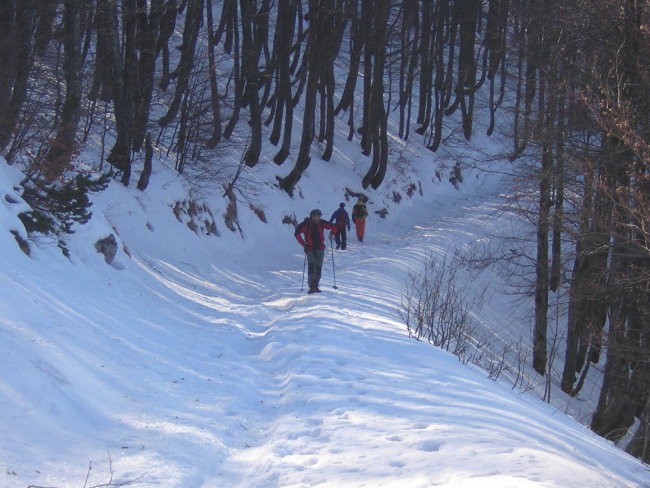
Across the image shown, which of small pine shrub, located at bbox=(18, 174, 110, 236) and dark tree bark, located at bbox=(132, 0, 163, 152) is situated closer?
small pine shrub, located at bbox=(18, 174, 110, 236)

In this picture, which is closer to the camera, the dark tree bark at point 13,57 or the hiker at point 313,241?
the dark tree bark at point 13,57

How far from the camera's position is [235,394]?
7.25 meters

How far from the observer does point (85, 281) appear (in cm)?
950

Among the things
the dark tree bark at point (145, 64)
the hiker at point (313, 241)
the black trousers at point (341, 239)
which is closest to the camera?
the hiker at point (313, 241)

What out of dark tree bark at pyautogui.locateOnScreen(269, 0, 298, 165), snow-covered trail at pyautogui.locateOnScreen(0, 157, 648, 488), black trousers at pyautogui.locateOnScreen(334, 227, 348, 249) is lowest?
snow-covered trail at pyautogui.locateOnScreen(0, 157, 648, 488)

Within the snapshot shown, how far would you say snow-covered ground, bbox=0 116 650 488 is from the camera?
5004 mm

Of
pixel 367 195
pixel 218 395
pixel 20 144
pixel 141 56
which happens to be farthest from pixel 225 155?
pixel 218 395

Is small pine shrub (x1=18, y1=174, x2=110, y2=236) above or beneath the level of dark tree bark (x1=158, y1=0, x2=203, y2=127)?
beneath

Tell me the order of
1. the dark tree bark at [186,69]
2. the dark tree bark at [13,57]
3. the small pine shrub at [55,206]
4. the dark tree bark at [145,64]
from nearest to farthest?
1. the small pine shrub at [55,206]
2. the dark tree bark at [13,57]
3. the dark tree bark at [145,64]
4. the dark tree bark at [186,69]

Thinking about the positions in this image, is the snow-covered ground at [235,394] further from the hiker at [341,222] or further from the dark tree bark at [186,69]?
the dark tree bark at [186,69]

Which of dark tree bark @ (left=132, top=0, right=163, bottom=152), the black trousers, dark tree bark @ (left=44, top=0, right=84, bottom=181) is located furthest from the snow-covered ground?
the black trousers

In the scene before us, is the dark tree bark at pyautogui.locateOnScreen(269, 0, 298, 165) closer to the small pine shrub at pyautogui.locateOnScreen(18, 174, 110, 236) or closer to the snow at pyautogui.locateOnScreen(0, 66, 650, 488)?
the snow at pyautogui.locateOnScreen(0, 66, 650, 488)

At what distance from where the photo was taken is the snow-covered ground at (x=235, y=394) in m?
5.00

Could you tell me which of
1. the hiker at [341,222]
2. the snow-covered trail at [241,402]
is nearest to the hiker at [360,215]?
the hiker at [341,222]
